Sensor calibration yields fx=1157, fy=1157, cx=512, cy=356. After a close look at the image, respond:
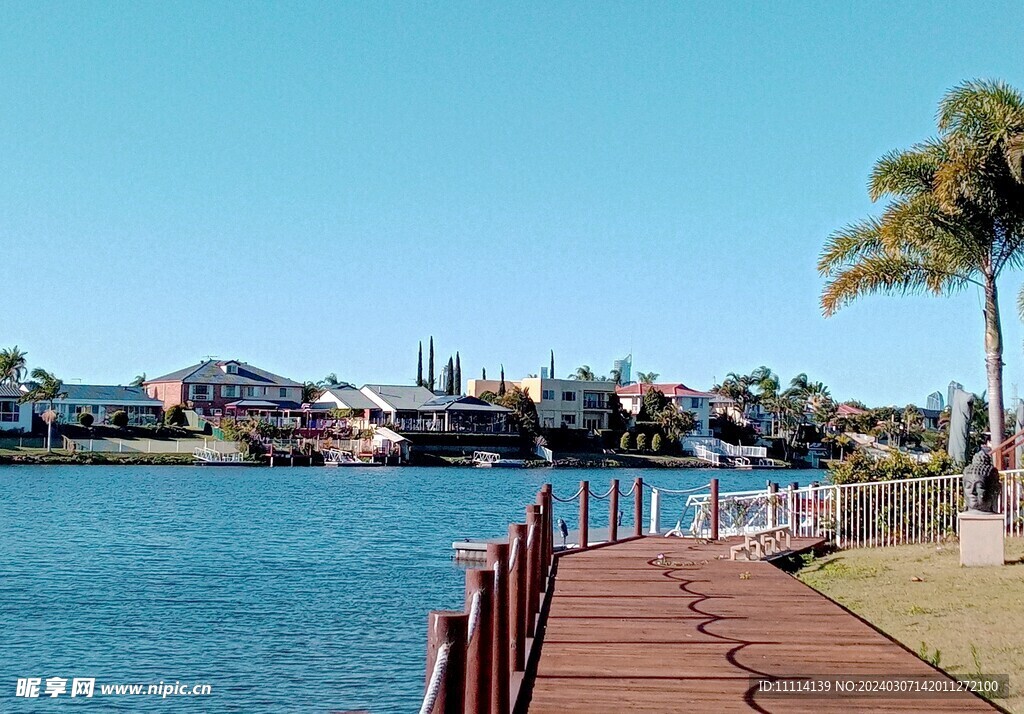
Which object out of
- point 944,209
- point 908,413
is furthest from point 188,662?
point 908,413

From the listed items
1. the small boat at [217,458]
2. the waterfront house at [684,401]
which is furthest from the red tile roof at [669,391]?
the small boat at [217,458]

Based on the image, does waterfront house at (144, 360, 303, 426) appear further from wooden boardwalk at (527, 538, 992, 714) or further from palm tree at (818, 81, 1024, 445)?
wooden boardwalk at (527, 538, 992, 714)

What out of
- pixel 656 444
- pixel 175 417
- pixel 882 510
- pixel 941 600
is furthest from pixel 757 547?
pixel 656 444

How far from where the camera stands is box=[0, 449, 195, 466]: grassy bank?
95.4m

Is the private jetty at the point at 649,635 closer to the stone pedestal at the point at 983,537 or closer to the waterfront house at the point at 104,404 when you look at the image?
the stone pedestal at the point at 983,537

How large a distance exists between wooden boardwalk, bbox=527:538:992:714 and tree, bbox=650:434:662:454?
10602 centimetres

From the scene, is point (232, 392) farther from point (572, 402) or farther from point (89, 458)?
point (572, 402)

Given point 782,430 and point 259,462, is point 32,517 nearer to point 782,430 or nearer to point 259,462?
point 259,462

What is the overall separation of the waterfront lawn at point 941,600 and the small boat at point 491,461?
9025 centimetres

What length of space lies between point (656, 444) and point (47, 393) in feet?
199

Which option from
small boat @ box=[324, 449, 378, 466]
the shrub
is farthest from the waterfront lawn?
the shrub

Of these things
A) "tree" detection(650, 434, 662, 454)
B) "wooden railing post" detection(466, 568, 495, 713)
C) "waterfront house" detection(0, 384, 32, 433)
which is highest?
"waterfront house" detection(0, 384, 32, 433)

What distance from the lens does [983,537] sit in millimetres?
15664

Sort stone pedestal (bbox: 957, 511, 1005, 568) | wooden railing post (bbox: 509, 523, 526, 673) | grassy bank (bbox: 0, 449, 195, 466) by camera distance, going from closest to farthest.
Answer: wooden railing post (bbox: 509, 523, 526, 673), stone pedestal (bbox: 957, 511, 1005, 568), grassy bank (bbox: 0, 449, 195, 466)
